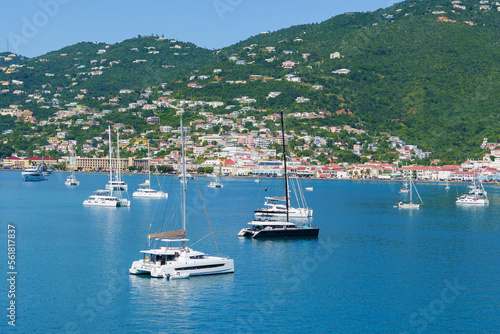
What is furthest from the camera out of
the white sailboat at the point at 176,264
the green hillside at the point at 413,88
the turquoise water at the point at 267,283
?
the green hillside at the point at 413,88

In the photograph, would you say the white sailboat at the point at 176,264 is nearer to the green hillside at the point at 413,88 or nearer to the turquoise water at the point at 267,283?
the turquoise water at the point at 267,283

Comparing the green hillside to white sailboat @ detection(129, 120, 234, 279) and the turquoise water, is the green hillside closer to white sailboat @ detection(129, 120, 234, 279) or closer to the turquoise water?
the turquoise water

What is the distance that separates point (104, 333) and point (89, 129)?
16277 centimetres

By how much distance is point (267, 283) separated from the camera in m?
28.3

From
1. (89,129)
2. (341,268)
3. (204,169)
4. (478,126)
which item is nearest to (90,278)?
(341,268)

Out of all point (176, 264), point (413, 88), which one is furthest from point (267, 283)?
point (413, 88)

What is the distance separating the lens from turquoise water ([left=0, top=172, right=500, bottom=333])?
912 inches

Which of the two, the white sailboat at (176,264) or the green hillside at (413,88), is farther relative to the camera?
the green hillside at (413,88)

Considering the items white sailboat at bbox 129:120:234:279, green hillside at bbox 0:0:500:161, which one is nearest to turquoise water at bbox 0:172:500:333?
white sailboat at bbox 129:120:234:279

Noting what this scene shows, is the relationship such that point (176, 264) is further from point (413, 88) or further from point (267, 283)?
point (413, 88)

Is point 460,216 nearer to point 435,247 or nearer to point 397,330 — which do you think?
point 435,247

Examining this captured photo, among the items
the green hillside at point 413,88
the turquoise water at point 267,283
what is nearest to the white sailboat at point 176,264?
the turquoise water at point 267,283

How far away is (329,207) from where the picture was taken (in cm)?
6419

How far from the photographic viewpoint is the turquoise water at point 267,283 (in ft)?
76.0
